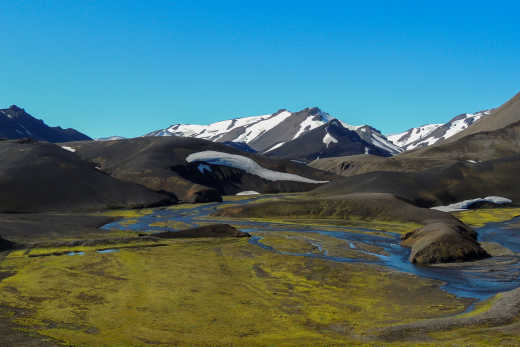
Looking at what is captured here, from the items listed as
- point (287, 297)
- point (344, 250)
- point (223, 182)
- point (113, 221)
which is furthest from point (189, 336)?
point (223, 182)

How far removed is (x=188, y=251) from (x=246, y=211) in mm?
48871

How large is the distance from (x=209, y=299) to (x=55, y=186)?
99.0 meters

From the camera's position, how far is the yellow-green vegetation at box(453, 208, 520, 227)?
276 ft

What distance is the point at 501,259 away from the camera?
45.4m

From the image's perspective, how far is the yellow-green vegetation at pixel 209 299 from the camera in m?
21.1

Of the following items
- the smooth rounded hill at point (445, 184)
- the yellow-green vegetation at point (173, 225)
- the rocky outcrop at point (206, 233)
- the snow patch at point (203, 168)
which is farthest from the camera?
the snow patch at point (203, 168)

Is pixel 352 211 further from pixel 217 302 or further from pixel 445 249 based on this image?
pixel 217 302

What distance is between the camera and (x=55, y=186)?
116 m

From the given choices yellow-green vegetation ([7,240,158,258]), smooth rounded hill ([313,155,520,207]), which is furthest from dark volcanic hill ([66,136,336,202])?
yellow-green vegetation ([7,240,158,258])

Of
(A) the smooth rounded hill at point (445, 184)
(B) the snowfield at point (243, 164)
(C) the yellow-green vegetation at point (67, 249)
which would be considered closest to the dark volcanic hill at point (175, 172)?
(B) the snowfield at point (243, 164)

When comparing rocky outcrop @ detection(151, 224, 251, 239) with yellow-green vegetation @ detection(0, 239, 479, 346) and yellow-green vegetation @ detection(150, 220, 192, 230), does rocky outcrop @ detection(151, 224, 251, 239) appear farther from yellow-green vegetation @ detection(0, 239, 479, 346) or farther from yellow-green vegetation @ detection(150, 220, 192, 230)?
yellow-green vegetation @ detection(0, 239, 479, 346)

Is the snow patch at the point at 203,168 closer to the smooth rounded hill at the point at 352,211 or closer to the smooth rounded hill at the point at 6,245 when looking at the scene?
the smooth rounded hill at the point at 352,211

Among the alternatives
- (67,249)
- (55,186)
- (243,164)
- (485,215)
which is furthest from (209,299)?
(243,164)

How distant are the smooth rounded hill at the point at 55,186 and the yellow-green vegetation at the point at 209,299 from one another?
2835 inches
